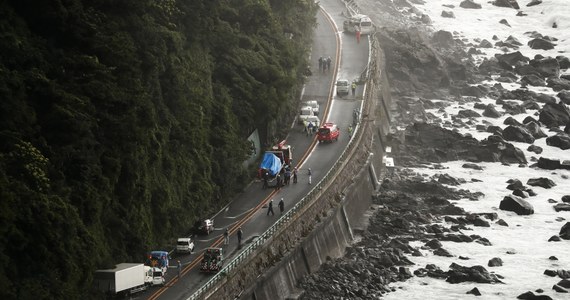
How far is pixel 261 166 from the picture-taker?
79.6m

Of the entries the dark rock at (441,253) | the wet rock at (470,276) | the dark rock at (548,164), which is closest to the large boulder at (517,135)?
the dark rock at (548,164)

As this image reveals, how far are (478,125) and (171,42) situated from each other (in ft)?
161

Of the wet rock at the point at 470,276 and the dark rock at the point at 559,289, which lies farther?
the wet rock at the point at 470,276

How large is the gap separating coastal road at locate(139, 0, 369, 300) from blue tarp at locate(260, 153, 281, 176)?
4.36ft

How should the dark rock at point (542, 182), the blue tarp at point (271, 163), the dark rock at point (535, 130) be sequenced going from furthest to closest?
the dark rock at point (535, 130) → the dark rock at point (542, 182) → the blue tarp at point (271, 163)

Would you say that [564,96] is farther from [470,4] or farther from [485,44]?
[470,4]

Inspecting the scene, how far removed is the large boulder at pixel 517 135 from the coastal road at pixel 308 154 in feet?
50.0

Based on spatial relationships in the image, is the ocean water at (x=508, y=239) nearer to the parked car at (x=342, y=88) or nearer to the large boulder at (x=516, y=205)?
the large boulder at (x=516, y=205)

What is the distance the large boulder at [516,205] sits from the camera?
290 ft

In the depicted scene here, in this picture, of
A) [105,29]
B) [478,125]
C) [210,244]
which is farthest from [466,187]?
[105,29]

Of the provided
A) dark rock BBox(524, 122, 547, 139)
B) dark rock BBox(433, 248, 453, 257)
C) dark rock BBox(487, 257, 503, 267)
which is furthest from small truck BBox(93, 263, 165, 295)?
dark rock BBox(524, 122, 547, 139)

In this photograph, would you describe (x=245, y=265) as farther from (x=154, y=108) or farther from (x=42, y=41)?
(x=42, y=41)

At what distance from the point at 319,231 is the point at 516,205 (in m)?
22.4

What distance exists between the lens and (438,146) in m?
104
